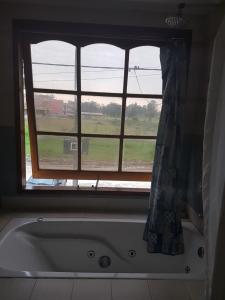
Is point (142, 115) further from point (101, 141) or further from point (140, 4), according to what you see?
point (140, 4)

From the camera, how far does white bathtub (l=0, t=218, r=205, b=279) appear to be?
219 cm

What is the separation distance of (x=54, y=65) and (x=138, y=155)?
115cm

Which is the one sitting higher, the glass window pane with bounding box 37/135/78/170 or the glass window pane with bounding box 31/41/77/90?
the glass window pane with bounding box 31/41/77/90

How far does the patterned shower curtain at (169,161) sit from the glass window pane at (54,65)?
31.0 inches

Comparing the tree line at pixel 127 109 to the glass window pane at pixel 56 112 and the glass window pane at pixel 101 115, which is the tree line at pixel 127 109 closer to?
the glass window pane at pixel 101 115

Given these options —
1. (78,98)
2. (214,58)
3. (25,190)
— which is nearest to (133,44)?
(78,98)

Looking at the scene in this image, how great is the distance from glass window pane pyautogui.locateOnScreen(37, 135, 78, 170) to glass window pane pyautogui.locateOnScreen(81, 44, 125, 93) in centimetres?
57

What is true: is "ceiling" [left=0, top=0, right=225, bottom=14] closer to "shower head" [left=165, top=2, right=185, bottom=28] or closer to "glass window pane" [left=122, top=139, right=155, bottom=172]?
"shower head" [left=165, top=2, right=185, bottom=28]

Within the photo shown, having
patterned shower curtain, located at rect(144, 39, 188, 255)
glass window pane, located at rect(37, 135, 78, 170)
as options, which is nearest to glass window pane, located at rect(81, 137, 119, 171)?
glass window pane, located at rect(37, 135, 78, 170)

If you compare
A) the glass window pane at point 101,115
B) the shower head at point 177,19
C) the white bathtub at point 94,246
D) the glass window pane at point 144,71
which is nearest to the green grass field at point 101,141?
the glass window pane at point 101,115

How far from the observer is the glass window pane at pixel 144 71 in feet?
7.79

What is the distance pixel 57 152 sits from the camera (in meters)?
2.73

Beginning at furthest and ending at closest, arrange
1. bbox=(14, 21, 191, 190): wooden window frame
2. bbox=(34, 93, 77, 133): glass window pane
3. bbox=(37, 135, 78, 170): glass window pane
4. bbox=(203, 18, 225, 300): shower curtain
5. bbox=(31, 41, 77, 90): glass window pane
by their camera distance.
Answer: bbox=(37, 135, 78, 170): glass window pane → bbox=(34, 93, 77, 133): glass window pane → bbox=(31, 41, 77, 90): glass window pane → bbox=(14, 21, 191, 190): wooden window frame → bbox=(203, 18, 225, 300): shower curtain

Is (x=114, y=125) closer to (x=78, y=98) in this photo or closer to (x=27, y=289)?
(x=78, y=98)
